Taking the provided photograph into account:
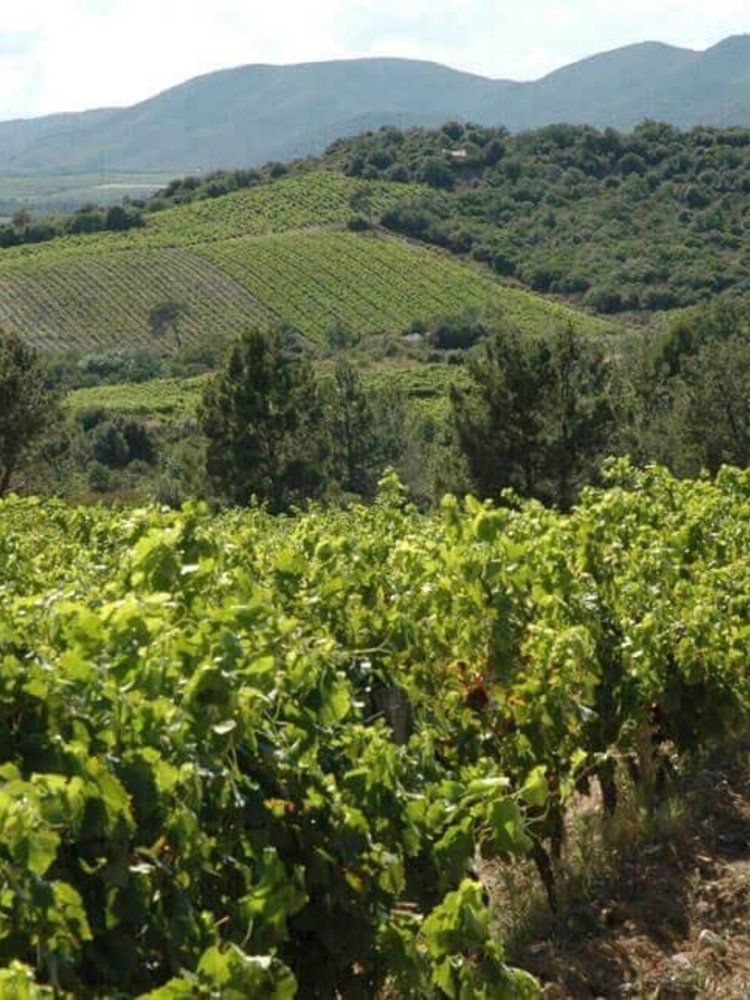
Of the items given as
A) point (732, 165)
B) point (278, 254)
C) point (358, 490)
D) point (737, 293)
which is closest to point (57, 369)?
point (278, 254)

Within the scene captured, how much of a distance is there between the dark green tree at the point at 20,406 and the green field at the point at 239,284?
5496 cm

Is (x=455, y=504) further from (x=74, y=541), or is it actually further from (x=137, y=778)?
(x=74, y=541)

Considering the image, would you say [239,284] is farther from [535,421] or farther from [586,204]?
[535,421]

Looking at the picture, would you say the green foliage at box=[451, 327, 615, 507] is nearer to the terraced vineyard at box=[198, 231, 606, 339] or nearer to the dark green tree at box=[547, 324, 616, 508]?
the dark green tree at box=[547, 324, 616, 508]

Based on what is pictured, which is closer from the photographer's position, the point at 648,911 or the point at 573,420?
the point at 648,911

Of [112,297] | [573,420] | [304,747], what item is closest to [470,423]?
[573,420]

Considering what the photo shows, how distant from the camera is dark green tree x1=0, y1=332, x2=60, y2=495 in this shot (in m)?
32.3

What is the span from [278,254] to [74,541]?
9463 centimetres

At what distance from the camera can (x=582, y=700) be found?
223 inches

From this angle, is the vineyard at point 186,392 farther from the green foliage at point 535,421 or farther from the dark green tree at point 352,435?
the green foliage at point 535,421

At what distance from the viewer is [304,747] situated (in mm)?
3709

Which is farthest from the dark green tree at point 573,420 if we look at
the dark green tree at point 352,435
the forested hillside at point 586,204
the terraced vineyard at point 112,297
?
the forested hillside at point 586,204

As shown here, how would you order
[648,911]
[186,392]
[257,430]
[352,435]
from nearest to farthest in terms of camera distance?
[648,911] → [257,430] → [352,435] → [186,392]

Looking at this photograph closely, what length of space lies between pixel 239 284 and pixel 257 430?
6455cm
